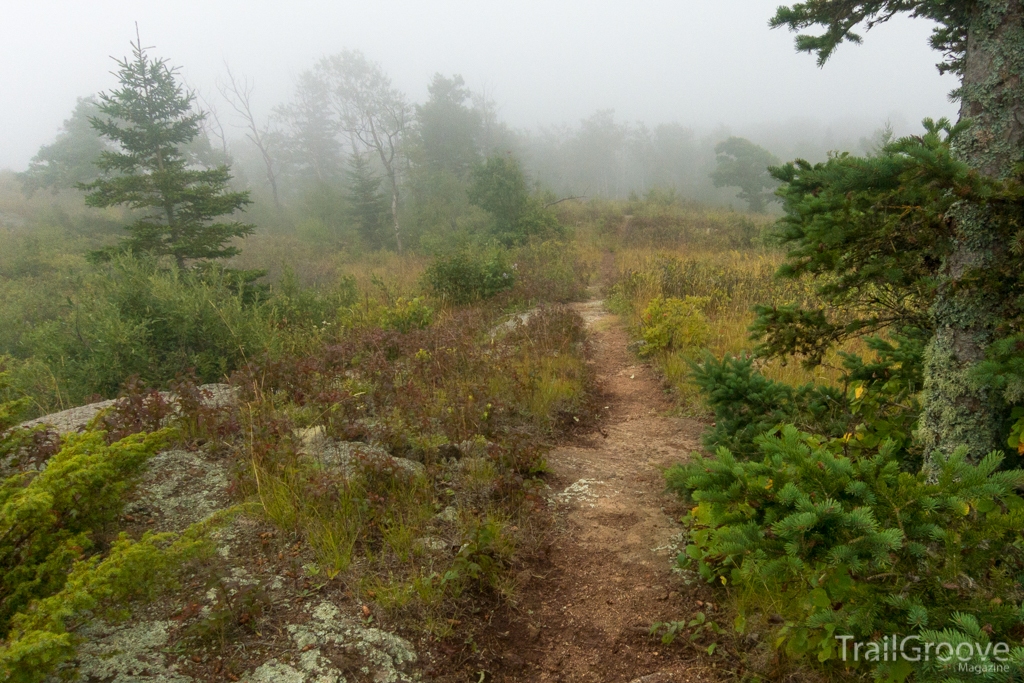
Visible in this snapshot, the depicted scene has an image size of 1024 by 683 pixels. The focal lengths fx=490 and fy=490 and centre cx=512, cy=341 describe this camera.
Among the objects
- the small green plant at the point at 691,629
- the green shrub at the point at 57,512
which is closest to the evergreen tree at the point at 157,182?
the green shrub at the point at 57,512

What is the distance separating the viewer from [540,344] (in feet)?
22.2

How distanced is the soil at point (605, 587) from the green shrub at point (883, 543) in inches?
25.5

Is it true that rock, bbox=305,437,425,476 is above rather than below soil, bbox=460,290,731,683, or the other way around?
above

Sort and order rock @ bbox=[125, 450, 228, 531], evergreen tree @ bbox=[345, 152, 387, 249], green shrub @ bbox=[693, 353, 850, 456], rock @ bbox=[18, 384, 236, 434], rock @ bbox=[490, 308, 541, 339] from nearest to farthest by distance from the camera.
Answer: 1. rock @ bbox=[125, 450, 228, 531]
2. green shrub @ bbox=[693, 353, 850, 456]
3. rock @ bbox=[18, 384, 236, 434]
4. rock @ bbox=[490, 308, 541, 339]
5. evergreen tree @ bbox=[345, 152, 387, 249]

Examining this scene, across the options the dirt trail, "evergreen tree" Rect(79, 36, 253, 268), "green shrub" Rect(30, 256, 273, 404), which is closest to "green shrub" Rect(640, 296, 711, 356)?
the dirt trail

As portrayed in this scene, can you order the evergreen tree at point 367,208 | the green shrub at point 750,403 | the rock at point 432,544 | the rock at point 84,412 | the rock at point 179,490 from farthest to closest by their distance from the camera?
the evergreen tree at point 367,208, the rock at point 84,412, the green shrub at point 750,403, the rock at point 179,490, the rock at point 432,544

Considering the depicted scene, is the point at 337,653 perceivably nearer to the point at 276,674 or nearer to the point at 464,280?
the point at 276,674

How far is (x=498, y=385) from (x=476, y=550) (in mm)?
2494

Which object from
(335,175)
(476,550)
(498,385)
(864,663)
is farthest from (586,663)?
(335,175)

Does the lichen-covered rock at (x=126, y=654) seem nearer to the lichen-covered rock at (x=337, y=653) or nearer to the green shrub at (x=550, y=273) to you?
the lichen-covered rock at (x=337, y=653)

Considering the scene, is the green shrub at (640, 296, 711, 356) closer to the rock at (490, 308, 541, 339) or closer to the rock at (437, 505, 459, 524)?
the rock at (490, 308, 541, 339)

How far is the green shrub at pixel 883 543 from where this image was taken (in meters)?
1.52

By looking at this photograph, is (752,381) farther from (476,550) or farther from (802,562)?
(476,550)

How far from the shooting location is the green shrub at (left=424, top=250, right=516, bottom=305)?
10516 mm
